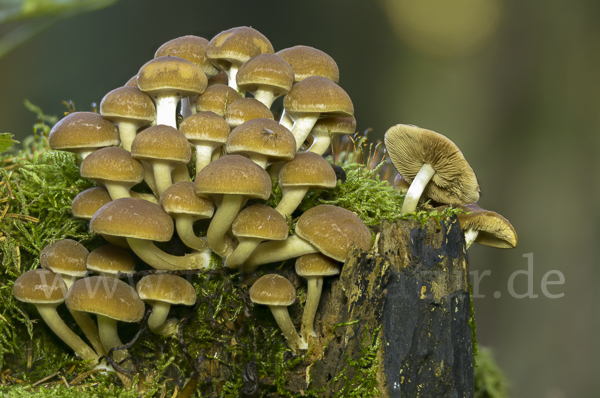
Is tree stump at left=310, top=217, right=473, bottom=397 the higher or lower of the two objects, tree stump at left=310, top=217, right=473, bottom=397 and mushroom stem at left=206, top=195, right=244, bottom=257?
the lower

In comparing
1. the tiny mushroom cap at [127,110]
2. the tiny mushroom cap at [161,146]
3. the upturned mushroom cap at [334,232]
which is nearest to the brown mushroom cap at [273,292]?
the upturned mushroom cap at [334,232]

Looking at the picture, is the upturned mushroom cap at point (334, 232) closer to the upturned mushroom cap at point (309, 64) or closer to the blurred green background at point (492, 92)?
the upturned mushroom cap at point (309, 64)

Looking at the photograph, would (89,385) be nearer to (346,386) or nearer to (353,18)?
(346,386)

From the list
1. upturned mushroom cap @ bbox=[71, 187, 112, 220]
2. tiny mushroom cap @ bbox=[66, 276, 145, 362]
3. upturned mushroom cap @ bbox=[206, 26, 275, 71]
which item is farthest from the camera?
upturned mushroom cap @ bbox=[206, 26, 275, 71]

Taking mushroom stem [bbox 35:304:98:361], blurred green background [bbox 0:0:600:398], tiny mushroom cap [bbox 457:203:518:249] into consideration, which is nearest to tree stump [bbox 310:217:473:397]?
tiny mushroom cap [bbox 457:203:518:249]

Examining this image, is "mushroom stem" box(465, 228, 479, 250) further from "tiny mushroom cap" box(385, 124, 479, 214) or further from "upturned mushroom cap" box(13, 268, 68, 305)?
"upturned mushroom cap" box(13, 268, 68, 305)

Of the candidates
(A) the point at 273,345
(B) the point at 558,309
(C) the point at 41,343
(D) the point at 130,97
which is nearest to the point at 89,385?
(C) the point at 41,343
